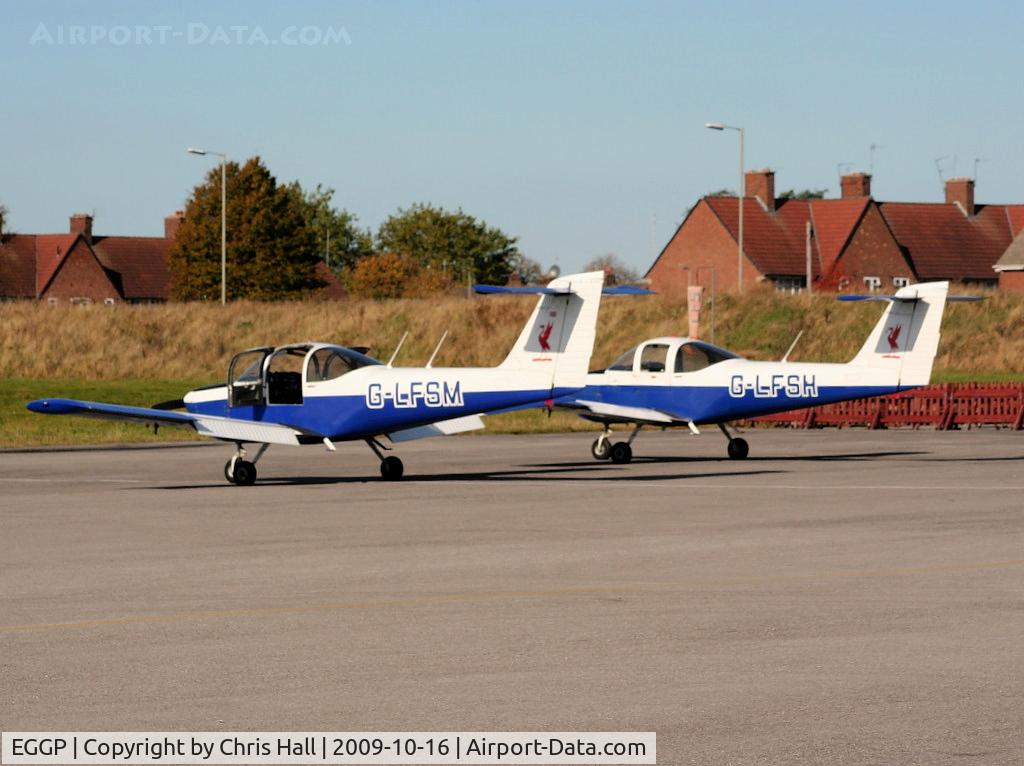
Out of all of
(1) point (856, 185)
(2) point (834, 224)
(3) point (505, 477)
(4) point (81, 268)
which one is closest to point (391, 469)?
(3) point (505, 477)

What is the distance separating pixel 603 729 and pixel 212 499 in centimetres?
1506

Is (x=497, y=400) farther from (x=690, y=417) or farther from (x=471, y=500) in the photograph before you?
(x=690, y=417)

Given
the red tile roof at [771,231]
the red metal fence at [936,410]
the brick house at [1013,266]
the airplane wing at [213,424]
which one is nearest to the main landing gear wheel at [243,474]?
the airplane wing at [213,424]

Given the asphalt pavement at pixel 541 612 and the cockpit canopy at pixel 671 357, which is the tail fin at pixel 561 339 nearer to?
the asphalt pavement at pixel 541 612

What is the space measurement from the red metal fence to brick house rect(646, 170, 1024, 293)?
1860 inches

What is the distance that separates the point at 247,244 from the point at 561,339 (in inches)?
3055

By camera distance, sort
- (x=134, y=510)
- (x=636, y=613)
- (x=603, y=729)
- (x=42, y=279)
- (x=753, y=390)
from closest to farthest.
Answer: (x=603, y=729), (x=636, y=613), (x=134, y=510), (x=753, y=390), (x=42, y=279)

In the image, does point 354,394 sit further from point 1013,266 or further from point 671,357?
point 1013,266

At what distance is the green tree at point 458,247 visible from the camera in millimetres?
131875

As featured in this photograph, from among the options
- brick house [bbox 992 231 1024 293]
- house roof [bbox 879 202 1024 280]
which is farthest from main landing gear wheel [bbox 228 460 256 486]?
house roof [bbox 879 202 1024 280]

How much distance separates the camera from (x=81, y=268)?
116 m

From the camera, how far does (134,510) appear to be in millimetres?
20797

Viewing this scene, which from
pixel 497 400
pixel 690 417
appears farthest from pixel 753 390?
pixel 497 400

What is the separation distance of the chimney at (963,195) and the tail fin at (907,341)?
81.1 metres
